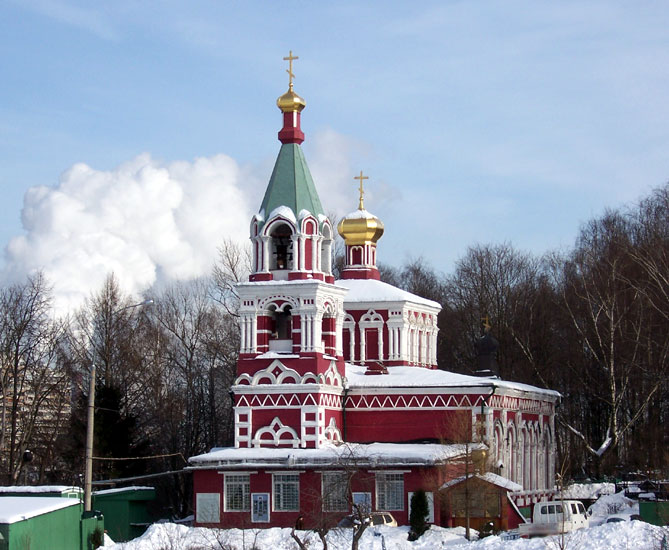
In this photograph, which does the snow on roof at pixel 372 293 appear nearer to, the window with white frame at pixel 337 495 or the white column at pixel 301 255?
the white column at pixel 301 255

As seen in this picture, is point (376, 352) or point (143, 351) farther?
point (143, 351)

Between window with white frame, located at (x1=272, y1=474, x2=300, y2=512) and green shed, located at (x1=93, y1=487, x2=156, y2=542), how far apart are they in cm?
455

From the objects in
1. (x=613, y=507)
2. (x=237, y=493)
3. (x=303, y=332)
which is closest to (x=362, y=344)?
(x=303, y=332)

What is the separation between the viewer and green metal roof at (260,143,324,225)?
37.5 meters

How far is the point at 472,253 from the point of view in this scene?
6019cm

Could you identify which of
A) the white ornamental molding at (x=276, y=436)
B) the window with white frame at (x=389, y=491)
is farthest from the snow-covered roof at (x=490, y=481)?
the white ornamental molding at (x=276, y=436)

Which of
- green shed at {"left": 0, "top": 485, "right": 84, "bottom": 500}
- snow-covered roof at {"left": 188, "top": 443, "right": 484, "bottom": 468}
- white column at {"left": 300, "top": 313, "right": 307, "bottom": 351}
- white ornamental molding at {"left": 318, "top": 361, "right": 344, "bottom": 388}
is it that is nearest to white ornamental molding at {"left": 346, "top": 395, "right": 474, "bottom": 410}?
white ornamental molding at {"left": 318, "top": 361, "right": 344, "bottom": 388}

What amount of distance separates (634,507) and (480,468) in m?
5.67

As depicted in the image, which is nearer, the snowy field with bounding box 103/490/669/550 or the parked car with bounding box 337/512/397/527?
the snowy field with bounding box 103/490/669/550

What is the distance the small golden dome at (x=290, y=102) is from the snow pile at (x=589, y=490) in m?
15.1

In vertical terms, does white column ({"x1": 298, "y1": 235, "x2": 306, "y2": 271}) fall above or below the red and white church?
above

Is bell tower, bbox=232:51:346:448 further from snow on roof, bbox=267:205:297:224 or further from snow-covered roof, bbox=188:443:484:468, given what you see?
snow-covered roof, bbox=188:443:484:468

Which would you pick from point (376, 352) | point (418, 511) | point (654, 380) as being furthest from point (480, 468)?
point (654, 380)

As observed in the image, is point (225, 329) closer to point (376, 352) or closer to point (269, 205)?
→ point (376, 352)
